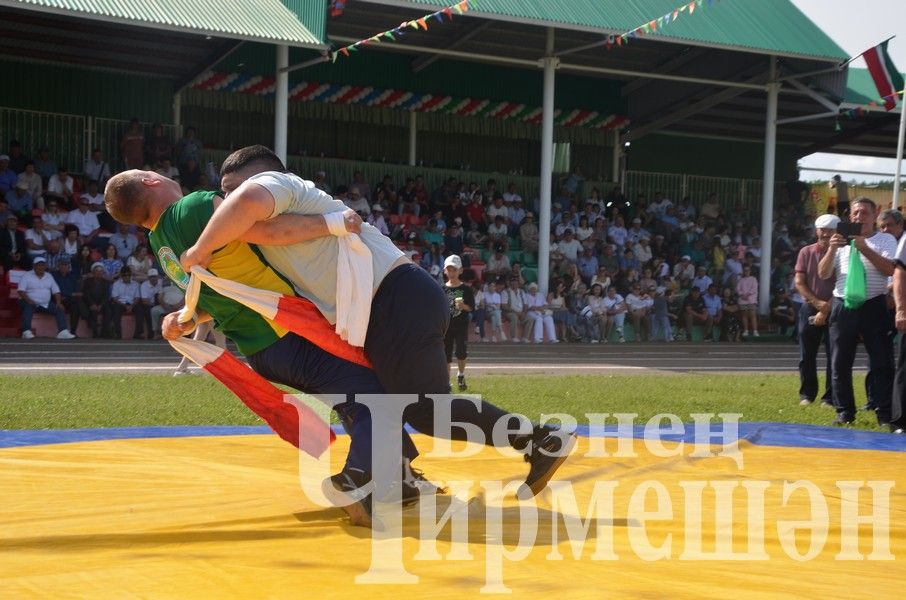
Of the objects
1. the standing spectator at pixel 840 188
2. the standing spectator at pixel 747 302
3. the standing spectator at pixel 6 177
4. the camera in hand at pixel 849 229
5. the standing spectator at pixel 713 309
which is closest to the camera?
the camera in hand at pixel 849 229

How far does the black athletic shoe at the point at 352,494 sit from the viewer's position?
3.72 m

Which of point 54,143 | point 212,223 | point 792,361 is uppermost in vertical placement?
point 54,143

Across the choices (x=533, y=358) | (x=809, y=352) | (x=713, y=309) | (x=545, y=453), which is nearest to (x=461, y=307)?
(x=809, y=352)

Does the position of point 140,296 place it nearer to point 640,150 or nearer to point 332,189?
point 332,189

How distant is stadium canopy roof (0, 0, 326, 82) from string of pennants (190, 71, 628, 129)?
1169 millimetres

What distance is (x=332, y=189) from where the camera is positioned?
72.4ft

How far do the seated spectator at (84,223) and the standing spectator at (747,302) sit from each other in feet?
40.9

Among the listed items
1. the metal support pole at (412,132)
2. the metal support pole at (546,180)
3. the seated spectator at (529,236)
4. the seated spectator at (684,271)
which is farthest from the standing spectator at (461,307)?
the metal support pole at (412,132)

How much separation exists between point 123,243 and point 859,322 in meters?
11.8

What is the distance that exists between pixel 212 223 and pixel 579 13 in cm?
1685

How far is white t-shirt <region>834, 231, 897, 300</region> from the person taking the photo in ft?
26.2

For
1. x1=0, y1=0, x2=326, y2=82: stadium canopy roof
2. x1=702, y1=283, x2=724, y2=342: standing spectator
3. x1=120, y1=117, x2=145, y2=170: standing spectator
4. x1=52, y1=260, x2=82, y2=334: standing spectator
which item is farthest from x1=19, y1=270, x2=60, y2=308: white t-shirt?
x1=702, y1=283, x2=724, y2=342: standing spectator

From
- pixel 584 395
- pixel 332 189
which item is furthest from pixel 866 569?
pixel 332 189

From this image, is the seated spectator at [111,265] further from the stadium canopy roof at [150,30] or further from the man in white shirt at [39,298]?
the stadium canopy roof at [150,30]
